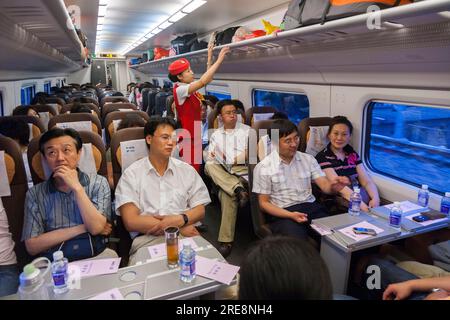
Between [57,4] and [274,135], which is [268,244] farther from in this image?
[57,4]

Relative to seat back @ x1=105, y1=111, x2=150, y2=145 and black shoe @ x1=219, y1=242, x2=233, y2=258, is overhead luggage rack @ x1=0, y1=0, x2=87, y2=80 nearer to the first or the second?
seat back @ x1=105, y1=111, x2=150, y2=145

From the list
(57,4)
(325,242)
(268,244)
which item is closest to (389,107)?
(325,242)

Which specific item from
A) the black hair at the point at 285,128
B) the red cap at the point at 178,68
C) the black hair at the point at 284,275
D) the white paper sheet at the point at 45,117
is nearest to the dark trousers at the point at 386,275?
the black hair at the point at 285,128

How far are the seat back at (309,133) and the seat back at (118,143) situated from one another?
184cm

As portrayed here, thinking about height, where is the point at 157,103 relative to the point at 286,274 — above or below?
above

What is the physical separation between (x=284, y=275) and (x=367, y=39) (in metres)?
2.38

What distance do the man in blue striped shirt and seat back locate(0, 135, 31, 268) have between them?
216 mm

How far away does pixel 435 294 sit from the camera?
1.75m

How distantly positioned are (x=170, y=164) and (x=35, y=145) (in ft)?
3.42

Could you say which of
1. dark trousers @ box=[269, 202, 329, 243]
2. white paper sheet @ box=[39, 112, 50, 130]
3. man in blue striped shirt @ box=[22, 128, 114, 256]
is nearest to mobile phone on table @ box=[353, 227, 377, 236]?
dark trousers @ box=[269, 202, 329, 243]

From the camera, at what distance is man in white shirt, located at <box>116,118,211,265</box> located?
2.35 m

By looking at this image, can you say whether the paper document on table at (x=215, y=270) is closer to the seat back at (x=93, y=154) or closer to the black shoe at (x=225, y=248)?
the seat back at (x=93, y=154)

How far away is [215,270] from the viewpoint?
5.53ft

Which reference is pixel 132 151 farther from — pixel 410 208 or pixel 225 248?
pixel 410 208
